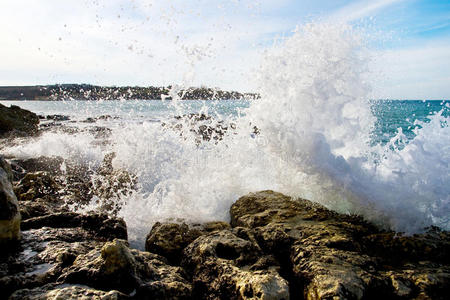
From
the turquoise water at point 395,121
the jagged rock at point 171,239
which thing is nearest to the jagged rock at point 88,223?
the jagged rock at point 171,239

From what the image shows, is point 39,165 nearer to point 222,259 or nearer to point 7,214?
point 7,214

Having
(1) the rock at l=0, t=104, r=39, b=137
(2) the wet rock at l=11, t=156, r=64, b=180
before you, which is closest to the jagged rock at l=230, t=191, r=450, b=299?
(2) the wet rock at l=11, t=156, r=64, b=180

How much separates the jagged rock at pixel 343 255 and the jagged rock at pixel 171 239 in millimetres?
930

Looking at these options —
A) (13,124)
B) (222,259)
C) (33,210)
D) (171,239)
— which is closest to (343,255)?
(222,259)

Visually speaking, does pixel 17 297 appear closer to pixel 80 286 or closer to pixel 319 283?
pixel 80 286

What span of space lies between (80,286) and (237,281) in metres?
1.42

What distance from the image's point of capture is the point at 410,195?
17.2ft

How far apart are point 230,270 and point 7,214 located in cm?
234

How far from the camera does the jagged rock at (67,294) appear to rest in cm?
218

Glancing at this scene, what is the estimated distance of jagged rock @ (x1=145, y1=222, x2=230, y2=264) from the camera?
4.07 m

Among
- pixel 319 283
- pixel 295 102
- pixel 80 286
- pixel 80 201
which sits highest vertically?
pixel 295 102

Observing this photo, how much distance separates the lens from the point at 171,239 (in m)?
A: 4.19

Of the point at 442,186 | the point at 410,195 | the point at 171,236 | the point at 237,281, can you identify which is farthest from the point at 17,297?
the point at 442,186

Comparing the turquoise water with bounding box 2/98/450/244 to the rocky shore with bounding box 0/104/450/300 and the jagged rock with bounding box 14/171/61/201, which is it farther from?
the jagged rock with bounding box 14/171/61/201
